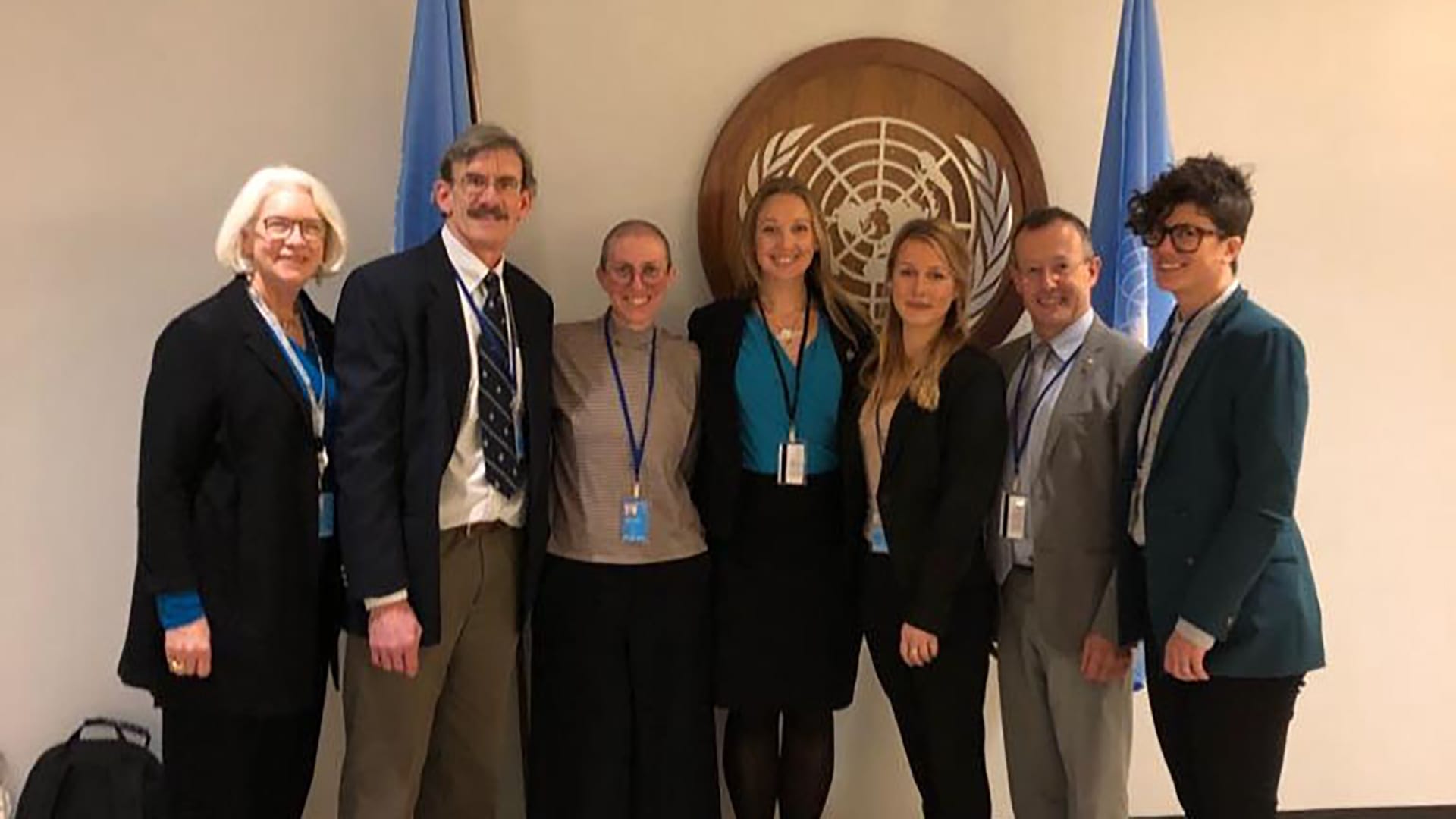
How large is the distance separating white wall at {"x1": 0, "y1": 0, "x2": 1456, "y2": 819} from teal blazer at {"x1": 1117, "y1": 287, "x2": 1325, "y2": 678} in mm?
1151

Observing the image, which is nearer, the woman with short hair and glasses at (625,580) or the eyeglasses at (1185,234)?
the eyeglasses at (1185,234)

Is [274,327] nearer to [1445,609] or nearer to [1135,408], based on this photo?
[1135,408]

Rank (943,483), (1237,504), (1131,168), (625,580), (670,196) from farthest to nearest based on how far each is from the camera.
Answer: (670,196), (1131,168), (625,580), (943,483), (1237,504)

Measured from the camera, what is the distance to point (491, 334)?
7.38ft

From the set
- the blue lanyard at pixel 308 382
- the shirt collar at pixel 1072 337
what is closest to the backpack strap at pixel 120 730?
the blue lanyard at pixel 308 382

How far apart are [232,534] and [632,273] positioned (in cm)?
98

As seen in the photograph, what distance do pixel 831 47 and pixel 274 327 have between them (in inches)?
63.0

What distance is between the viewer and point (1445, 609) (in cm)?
320

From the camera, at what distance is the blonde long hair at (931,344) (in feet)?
7.75

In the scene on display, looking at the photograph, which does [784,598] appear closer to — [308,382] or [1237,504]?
[1237,504]

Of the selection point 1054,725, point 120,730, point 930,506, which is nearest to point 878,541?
point 930,506

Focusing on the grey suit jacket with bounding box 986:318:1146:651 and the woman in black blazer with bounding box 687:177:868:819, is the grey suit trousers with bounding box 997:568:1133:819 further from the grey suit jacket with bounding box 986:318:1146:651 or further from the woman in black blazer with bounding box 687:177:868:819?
the woman in black blazer with bounding box 687:177:868:819

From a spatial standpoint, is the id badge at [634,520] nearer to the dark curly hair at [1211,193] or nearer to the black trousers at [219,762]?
the black trousers at [219,762]

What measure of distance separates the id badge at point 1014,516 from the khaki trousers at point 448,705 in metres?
1.05
